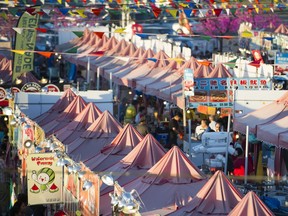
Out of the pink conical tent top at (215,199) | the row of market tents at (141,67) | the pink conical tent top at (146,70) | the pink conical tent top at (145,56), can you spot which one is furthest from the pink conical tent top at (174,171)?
the pink conical tent top at (145,56)

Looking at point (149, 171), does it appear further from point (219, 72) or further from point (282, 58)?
point (282, 58)

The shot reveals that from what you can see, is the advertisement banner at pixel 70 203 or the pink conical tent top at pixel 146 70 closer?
the advertisement banner at pixel 70 203

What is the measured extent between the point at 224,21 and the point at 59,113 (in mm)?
38418

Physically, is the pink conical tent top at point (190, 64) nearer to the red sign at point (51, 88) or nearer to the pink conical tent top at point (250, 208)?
the red sign at point (51, 88)

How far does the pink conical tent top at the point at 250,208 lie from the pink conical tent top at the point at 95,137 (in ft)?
27.7

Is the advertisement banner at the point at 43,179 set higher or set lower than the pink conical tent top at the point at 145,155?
lower

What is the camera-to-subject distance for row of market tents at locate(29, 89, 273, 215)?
16922 mm

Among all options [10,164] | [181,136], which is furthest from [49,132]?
[181,136]

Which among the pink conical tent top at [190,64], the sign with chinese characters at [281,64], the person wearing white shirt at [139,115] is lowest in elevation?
the person wearing white shirt at [139,115]

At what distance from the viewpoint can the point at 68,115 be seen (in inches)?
1113

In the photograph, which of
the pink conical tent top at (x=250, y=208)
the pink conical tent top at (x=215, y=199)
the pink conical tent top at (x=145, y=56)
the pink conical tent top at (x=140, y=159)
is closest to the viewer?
the pink conical tent top at (x=250, y=208)

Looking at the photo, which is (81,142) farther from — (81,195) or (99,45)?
(99,45)

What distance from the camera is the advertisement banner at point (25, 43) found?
115ft

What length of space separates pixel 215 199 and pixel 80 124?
972cm
